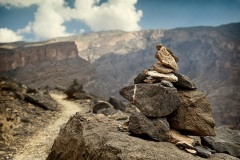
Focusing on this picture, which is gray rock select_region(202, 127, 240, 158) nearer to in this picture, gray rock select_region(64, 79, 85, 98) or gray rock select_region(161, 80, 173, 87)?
gray rock select_region(161, 80, 173, 87)

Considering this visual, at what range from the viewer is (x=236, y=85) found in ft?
466

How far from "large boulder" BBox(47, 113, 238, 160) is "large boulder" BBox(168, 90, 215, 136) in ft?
3.72

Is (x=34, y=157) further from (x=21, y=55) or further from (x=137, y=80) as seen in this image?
(x=21, y=55)

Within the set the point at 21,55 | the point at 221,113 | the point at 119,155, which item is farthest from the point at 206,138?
Answer: the point at 21,55

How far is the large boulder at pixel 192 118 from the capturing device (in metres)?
11.1

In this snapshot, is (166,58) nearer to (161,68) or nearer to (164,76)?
(161,68)

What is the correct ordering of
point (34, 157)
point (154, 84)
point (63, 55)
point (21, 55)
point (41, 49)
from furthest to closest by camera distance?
point (63, 55)
point (41, 49)
point (21, 55)
point (34, 157)
point (154, 84)

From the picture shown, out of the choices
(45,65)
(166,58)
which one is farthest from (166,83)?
(45,65)

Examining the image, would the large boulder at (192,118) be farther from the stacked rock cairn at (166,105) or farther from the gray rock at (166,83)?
the gray rock at (166,83)

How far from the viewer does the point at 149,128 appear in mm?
10258

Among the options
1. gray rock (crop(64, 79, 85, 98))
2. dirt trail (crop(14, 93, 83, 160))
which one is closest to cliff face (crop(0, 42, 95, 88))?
gray rock (crop(64, 79, 85, 98))

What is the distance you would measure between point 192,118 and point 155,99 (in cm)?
175

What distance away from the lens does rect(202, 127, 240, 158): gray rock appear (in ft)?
39.8

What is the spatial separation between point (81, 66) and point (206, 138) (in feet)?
466
